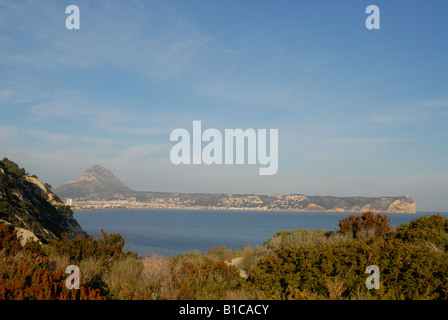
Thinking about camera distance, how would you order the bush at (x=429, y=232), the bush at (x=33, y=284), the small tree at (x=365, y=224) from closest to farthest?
the bush at (x=33, y=284) < the bush at (x=429, y=232) < the small tree at (x=365, y=224)

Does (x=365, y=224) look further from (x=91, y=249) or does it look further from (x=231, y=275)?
(x=91, y=249)

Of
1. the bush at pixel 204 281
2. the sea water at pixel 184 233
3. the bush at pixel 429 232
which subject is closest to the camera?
the bush at pixel 204 281

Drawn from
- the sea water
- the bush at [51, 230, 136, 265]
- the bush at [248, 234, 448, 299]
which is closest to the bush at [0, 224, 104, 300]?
the bush at [51, 230, 136, 265]

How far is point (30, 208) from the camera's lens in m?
35.0

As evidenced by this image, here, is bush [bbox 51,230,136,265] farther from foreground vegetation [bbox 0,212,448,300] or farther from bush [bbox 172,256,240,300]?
bush [bbox 172,256,240,300]

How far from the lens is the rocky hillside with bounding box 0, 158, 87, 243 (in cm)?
2672

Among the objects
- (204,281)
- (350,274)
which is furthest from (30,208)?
(350,274)

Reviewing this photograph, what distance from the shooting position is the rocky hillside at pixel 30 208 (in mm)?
26719

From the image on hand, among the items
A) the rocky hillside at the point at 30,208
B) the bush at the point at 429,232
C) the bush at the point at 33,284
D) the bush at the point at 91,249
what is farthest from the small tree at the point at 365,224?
the rocky hillside at the point at 30,208

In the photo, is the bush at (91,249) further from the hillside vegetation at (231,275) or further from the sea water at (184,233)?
the sea water at (184,233)

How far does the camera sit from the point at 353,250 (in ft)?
27.3

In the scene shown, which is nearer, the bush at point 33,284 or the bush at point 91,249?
the bush at point 33,284
